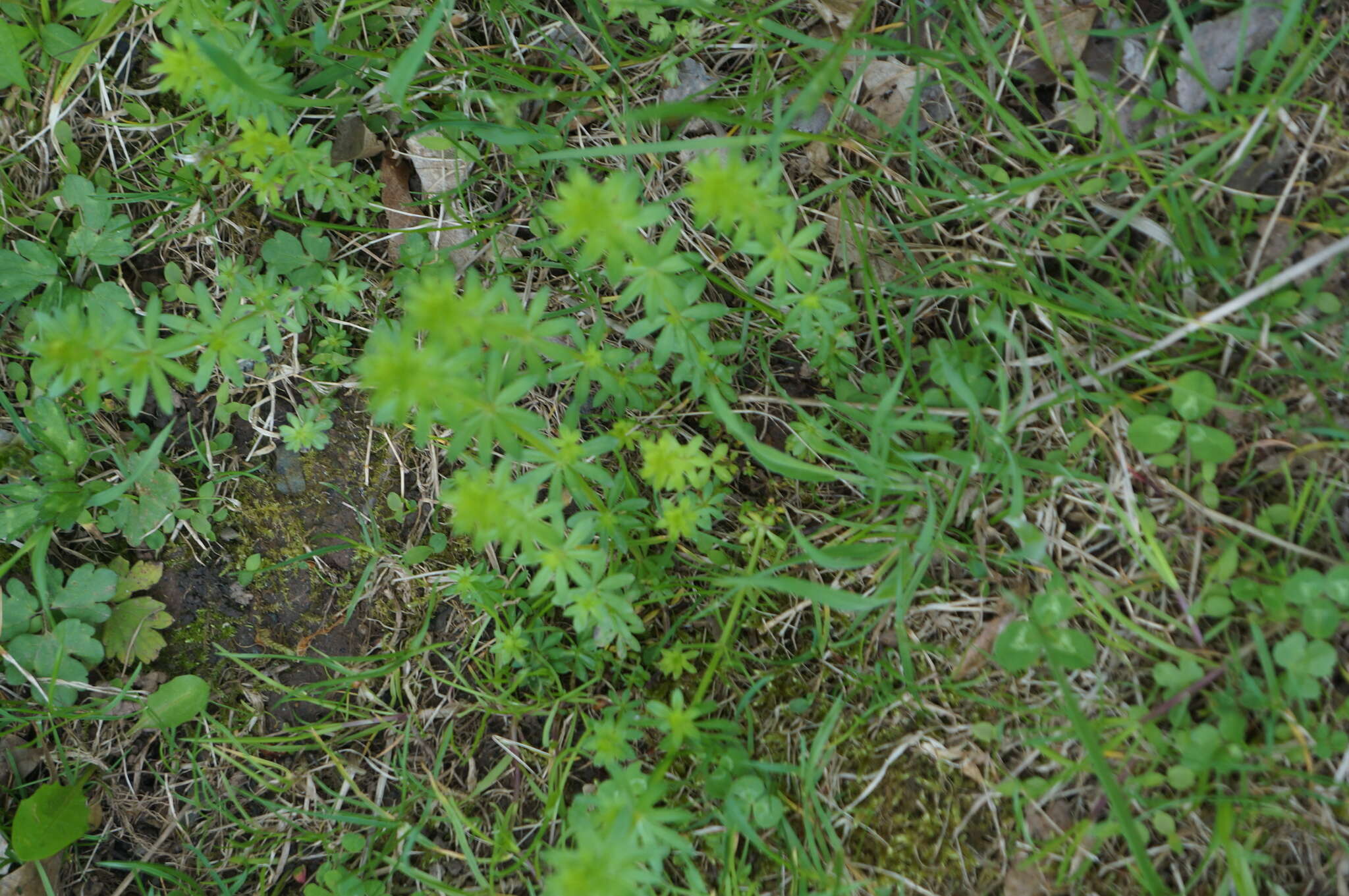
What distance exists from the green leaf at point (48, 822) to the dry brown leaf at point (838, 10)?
3.89m

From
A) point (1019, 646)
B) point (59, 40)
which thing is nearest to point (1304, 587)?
point (1019, 646)

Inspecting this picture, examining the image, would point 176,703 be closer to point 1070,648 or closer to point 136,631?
point 136,631

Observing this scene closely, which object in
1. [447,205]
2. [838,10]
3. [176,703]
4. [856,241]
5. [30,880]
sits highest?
[838,10]

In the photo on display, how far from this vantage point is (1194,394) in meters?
2.39

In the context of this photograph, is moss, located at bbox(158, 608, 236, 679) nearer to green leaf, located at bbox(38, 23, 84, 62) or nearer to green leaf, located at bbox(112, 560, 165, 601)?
green leaf, located at bbox(112, 560, 165, 601)

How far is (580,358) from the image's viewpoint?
8.13 ft

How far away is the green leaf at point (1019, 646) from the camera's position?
244cm

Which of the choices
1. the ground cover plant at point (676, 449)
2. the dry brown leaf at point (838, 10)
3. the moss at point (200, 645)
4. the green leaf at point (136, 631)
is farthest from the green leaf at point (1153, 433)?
the green leaf at point (136, 631)

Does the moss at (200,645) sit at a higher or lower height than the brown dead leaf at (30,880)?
higher

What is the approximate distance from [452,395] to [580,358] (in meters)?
0.61

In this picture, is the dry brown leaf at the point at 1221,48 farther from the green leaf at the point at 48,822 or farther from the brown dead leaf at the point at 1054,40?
the green leaf at the point at 48,822

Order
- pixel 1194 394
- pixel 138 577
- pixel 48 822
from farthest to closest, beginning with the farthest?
pixel 138 577 → pixel 48 822 → pixel 1194 394

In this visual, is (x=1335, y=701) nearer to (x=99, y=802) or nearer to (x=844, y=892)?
(x=844, y=892)

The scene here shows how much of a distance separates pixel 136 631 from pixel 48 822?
70cm
